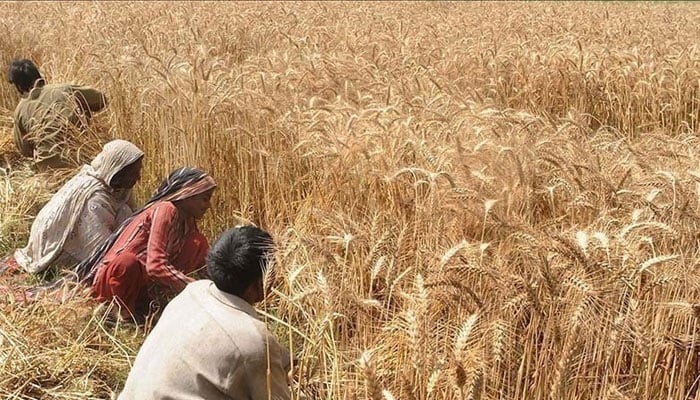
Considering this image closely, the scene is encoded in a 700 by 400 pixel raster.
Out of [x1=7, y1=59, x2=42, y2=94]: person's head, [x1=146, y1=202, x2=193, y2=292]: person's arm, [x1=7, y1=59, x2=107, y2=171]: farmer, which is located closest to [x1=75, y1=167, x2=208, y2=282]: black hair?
[x1=146, y1=202, x2=193, y2=292]: person's arm

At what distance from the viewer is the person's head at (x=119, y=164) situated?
407 cm

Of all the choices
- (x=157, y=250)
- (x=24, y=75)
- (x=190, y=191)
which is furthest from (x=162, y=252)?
(x=24, y=75)

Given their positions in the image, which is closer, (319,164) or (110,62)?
(319,164)

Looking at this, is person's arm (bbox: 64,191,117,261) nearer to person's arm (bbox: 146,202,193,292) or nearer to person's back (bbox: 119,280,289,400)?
person's arm (bbox: 146,202,193,292)

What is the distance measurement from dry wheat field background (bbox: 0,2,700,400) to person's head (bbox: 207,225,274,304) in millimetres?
112

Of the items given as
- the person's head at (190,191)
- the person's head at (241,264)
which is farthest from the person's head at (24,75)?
the person's head at (241,264)

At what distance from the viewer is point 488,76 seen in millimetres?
6047

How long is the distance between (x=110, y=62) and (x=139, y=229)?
2766 mm

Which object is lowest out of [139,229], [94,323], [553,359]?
[94,323]

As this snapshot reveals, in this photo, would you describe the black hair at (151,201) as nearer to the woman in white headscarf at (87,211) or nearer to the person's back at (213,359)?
the woman in white headscarf at (87,211)

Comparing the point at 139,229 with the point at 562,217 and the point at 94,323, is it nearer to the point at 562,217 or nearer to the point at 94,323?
the point at 94,323

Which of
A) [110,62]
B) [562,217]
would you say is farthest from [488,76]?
[562,217]

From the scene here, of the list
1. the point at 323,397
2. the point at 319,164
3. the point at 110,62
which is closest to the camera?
the point at 323,397

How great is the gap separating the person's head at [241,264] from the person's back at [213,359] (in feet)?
0.27
